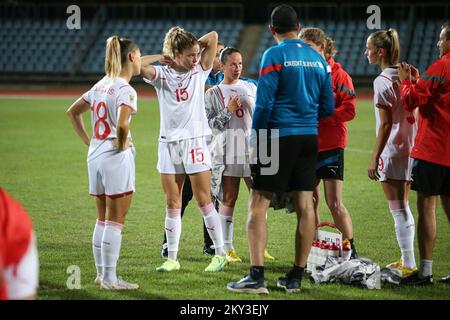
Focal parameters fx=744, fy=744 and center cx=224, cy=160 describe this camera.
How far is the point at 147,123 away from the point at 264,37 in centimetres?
1779

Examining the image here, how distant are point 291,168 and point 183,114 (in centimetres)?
129

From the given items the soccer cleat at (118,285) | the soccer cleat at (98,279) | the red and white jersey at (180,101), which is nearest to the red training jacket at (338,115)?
the red and white jersey at (180,101)

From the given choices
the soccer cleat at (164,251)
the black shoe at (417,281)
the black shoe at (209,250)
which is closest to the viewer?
the black shoe at (417,281)

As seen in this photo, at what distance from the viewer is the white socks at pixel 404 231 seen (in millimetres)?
6586

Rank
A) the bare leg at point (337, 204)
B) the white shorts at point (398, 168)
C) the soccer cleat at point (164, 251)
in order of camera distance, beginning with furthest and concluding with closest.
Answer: the soccer cleat at point (164, 251)
the bare leg at point (337, 204)
the white shorts at point (398, 168)

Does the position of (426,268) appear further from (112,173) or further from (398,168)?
(112,173)

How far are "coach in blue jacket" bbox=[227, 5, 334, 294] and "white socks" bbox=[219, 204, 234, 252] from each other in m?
1.39

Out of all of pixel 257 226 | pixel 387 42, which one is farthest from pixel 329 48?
pixel 257 226

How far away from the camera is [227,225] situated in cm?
733

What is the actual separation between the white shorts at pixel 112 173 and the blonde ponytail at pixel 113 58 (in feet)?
2.06

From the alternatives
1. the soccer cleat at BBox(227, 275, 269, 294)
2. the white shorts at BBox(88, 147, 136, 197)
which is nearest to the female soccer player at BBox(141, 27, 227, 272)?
the white shorts at BBox(88, 147, 136, 197)

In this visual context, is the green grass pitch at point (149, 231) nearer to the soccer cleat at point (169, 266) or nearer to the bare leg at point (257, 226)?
the soccer cleat at point (169, 266)

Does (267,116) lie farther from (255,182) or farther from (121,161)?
(121,161)
